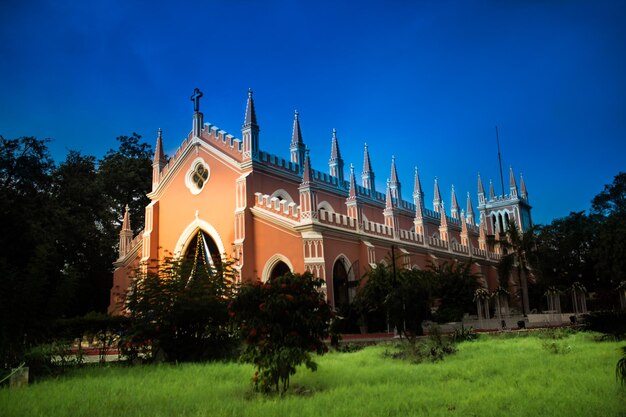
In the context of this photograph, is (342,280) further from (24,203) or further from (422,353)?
(24,203)

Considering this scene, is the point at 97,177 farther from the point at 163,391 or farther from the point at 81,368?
the point at 163,391

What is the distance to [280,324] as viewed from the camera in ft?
26.6

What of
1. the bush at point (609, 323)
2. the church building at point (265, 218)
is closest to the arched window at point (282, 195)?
A: the church building at point (265, 218)

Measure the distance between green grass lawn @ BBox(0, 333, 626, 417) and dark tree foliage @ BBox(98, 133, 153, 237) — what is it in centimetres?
2611

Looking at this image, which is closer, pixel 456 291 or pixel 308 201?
pixel 308 201

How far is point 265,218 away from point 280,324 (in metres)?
15.0

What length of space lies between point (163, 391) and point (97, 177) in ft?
96.3

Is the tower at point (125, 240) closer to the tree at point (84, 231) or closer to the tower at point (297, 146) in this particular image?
the tree at point (84, 231)

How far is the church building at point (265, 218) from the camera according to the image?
22.1m

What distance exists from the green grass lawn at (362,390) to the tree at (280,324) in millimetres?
408

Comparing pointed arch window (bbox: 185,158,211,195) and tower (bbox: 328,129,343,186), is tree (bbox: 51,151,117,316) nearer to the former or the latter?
pointed arch window (bbox: 185,158,211,195)

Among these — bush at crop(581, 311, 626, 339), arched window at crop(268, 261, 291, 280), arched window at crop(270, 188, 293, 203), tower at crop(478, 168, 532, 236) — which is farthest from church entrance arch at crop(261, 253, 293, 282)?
tower at crop(478, 168, 532, 236)

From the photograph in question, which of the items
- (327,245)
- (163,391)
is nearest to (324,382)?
(163,391)

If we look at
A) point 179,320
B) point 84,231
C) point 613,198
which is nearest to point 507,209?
point 613,198
